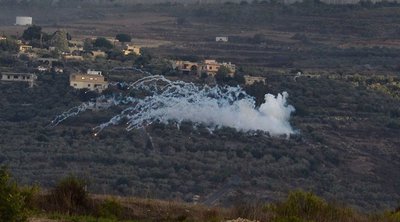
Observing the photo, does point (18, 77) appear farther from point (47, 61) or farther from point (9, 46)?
point (9, 46)

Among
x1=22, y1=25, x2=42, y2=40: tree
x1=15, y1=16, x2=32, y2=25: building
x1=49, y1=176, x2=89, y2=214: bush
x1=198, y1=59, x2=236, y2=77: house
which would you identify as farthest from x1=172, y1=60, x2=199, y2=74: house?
x1=49, y1=176, x2=89, y2=214: bush

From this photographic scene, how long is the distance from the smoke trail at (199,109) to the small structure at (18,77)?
115 inches

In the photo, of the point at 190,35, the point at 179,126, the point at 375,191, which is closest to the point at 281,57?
the point at 190,35

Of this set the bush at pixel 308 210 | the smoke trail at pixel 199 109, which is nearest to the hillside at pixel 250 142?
the smoke trail at pixel 199 109

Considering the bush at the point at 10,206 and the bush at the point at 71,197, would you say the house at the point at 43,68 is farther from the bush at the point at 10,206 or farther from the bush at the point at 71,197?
the bush at the point at 10,206

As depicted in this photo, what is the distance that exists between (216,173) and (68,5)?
4831cm

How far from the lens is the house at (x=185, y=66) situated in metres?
44.0

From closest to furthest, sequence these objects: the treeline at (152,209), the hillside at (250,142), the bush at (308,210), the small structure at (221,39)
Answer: the treeline at (152,209)
the bush at (308,210)
the hillside at (250,142)
the small structure at (221,39)

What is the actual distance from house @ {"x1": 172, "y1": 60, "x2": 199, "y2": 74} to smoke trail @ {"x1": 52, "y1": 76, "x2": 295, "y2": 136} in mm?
3991

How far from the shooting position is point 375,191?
30.7 m

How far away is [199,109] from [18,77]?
661 cm

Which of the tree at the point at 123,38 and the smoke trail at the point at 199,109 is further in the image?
the tree at the point at 123,38

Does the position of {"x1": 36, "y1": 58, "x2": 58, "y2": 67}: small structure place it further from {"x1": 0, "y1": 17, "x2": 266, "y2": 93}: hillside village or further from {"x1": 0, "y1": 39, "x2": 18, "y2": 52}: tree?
{"x1": 0, "y1": 39, "x2": 18, "y2": 52}: tree

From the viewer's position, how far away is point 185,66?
148 ft
